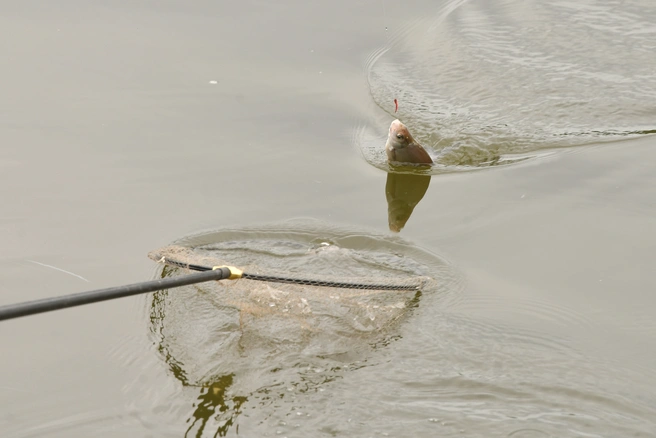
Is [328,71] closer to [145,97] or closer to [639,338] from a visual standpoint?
[145,97]

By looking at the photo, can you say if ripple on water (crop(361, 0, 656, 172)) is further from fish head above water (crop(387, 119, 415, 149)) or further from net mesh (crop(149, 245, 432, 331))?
net mesh (crop(149, 245, 432, 331))

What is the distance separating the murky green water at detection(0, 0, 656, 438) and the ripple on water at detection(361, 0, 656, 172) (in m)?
0.02

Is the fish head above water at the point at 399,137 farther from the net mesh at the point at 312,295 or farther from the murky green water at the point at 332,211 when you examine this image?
the net mesh at the point at 312,295

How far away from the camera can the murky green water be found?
128 inches

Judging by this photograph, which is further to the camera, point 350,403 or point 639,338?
point 639,338

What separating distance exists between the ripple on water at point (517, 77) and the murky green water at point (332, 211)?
23 millimetres

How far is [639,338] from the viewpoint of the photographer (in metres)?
3.58

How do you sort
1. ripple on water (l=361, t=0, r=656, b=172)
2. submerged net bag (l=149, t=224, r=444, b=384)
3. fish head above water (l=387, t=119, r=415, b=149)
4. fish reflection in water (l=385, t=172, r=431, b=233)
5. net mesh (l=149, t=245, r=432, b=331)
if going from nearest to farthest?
submerged net bag (l=149, t=224, r=444, b=384), net mesh (l=149, t=245, r=432, b=331), fish reflection in water (l=385, t=172, r=431, b=233), fish head above water (l=387, t=119, r=415, b=149), ripple on water (l=361, t=0, r=656, b=172)

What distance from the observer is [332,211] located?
181 inches

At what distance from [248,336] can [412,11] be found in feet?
15.7

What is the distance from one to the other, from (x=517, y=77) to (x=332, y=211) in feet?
8.81

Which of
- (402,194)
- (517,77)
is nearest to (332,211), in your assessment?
(402,194)

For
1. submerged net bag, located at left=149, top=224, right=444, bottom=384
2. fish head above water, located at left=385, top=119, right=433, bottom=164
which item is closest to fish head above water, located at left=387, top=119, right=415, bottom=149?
fish head above water, located at left=385, top=119, right=433, bottom=164

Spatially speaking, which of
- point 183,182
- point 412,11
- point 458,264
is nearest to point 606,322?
point 458,264
